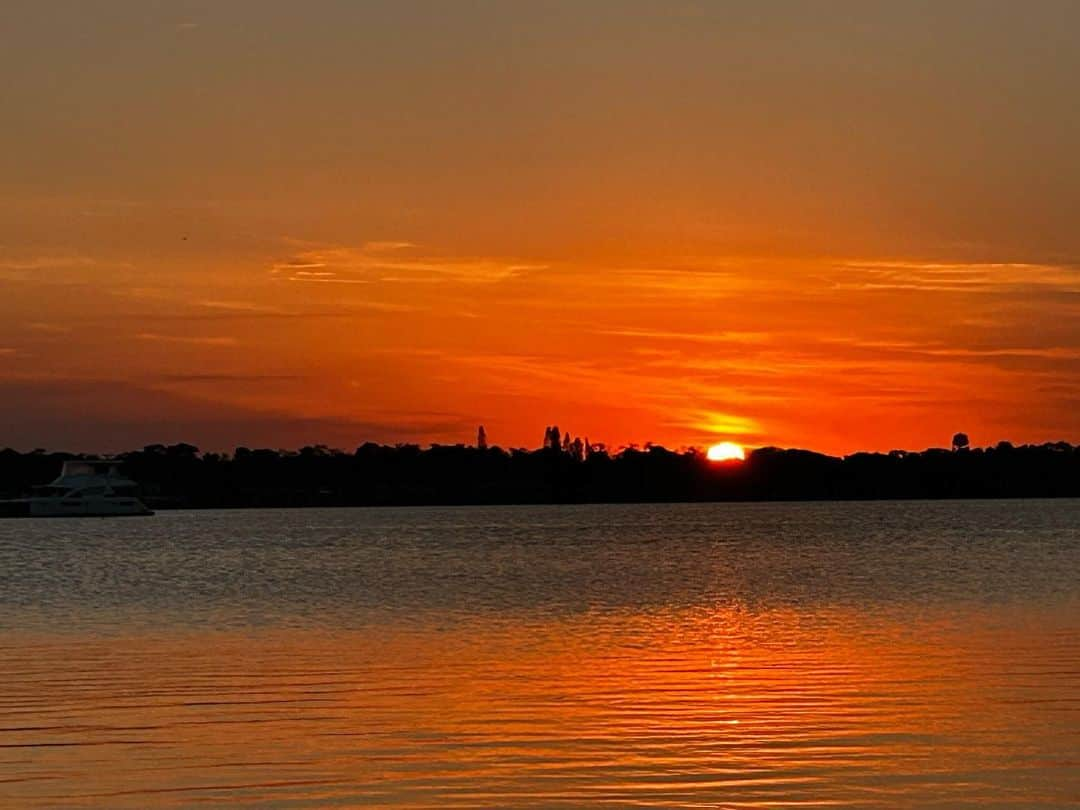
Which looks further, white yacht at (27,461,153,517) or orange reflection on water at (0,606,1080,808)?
white yacht at (27,461,153,517)

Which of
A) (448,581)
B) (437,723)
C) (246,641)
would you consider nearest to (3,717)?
(437,723)

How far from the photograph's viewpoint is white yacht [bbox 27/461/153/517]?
18688 centimetres

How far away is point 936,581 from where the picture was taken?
62531 millimetres

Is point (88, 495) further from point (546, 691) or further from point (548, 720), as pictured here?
point (548, 720)

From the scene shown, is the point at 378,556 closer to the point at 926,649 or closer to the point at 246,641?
the point at 246,641

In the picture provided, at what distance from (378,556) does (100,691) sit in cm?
6553

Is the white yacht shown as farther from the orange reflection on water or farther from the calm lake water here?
the orange reflection on water

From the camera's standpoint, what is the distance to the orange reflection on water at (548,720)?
1948 centimetres

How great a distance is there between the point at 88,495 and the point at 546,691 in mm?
165170

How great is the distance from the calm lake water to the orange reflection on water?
2.7 inches

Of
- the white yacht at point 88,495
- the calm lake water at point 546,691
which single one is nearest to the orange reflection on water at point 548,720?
the calm lake water at point 546,691

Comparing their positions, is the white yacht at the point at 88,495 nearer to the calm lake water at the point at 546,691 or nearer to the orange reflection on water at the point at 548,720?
the calm lake water at the point at 546,691

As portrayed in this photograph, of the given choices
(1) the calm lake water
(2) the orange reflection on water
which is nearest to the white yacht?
(1) the calm lake water

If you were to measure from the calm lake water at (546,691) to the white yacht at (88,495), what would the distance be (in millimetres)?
121828
